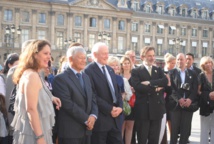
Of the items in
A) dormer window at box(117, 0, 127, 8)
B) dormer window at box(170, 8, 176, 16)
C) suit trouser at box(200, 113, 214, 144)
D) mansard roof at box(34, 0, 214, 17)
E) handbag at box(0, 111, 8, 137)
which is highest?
mansard roof at box(34, 0, 214, 17)

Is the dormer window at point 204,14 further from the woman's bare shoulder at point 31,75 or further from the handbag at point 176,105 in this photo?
the woman's bare shoulder at point 31,75

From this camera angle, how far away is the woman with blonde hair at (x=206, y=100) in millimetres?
6797

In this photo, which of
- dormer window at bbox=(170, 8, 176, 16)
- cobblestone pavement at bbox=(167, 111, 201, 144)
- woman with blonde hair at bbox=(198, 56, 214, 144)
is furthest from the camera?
dormer window at bbox=(170, 8, 176, 16)

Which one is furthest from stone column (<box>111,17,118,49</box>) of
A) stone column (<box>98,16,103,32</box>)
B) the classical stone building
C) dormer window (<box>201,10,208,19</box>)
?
dormer window (<box>201,10,208,19</box>)

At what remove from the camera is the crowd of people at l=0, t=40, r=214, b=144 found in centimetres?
383

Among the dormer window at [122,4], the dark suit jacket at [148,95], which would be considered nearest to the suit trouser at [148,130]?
the dark suit jacket at [148,95]

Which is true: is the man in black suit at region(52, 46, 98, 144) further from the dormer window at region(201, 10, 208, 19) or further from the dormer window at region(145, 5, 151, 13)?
the dormer window at region(201, 10, 208, 19)

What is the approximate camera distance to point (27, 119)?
3773 millimetres

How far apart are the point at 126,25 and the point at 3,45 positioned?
1768cm

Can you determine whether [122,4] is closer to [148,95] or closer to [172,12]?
[172,12]

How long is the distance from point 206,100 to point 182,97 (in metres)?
0.49

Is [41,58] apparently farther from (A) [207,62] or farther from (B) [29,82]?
(A) [207,62]

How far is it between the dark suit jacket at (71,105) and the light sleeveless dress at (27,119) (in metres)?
0.54

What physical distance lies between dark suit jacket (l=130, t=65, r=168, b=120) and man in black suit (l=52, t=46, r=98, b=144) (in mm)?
1712
